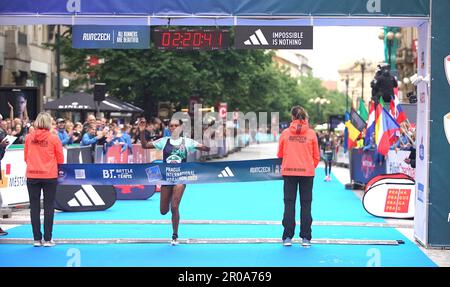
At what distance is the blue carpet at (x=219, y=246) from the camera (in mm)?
10812

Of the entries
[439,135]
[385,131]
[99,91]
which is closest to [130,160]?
[99,91]

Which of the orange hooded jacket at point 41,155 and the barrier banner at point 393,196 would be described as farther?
the barrier banner at point 393,196

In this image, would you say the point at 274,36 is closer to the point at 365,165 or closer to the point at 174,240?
the point at 174,240

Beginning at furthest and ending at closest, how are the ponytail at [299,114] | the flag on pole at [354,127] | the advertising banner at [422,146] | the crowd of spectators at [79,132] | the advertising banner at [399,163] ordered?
the flag on pole at [354,127] → the crowd of spectators at [79,132] → the advertising banner at [399,163] → the ponytail at [299,114] → the advertising banner at [422,146]

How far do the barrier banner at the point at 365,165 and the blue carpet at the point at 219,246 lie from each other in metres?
1.38

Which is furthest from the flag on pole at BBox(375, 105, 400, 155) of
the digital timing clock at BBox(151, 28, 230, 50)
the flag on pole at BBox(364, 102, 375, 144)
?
the digital timing clock at BBox(151, 28, 230, 50)

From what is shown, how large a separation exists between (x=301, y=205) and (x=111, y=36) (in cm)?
406

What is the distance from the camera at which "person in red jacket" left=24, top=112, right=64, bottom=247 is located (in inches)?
478

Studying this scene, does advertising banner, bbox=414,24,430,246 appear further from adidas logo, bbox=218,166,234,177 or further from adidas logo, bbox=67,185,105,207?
adidas logo, bbox=67,185,105,207

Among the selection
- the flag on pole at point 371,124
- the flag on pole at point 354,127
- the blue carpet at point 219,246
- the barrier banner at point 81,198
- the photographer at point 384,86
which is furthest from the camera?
the flag on pole at point 354,127

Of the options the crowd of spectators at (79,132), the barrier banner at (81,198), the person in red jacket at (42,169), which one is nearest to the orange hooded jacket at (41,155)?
the person in red jacket at (42,169)

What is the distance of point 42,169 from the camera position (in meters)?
12.1

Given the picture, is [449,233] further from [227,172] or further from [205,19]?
[205,19]

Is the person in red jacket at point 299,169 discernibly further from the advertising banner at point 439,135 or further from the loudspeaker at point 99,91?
the loudspeaker at point 99,91
